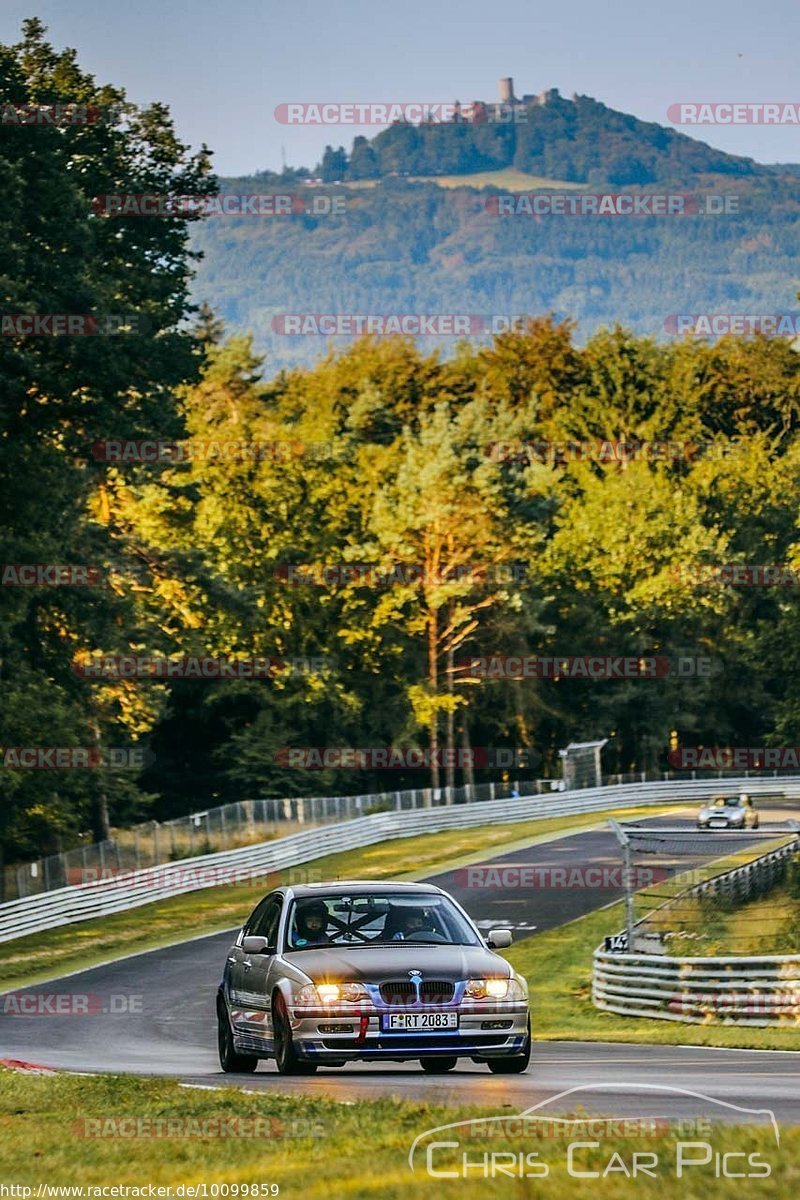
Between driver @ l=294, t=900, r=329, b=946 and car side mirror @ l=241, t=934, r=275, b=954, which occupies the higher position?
driver @ l=294, t=900, r=329, b=946

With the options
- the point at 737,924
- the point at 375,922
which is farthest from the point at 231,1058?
the point at 737,924

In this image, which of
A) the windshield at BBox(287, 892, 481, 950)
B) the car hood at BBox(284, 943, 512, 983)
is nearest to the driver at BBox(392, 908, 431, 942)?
the windshield at BBox(287, 892, 481, 950)

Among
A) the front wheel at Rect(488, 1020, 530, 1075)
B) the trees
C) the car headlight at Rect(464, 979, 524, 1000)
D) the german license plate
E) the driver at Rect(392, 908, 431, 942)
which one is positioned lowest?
the front wheel at Rect(488, 1020, 530, 1075)

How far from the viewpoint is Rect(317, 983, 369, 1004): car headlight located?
14.4m

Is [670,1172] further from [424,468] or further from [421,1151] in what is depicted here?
[424,468]

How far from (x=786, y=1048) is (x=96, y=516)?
5199 cm

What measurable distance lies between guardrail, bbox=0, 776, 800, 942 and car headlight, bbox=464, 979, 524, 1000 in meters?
30.1

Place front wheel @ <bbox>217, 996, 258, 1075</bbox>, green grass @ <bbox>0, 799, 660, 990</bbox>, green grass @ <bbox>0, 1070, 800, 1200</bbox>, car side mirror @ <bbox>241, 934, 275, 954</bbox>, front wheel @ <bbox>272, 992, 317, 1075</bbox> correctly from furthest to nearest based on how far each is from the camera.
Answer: green grass @ <bbox>0, 799, 660, 990</bbox> → front wheel @ <bbox>217, 996, 258, 1075</bbox> → car side mirror @ <bbox>241, 934, 275, 954</bbox> → front wheel @ <bbox>272, 992, 317, 1075</bbox> → green grass @ <bbox>0, 1070, 800, 1200</bbox>

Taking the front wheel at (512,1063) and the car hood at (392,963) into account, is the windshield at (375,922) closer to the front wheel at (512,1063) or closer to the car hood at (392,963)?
the car hood at (392,963)

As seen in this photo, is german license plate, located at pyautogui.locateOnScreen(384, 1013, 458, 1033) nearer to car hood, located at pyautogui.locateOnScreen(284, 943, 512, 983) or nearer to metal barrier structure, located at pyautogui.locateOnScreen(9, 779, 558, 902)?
car hood, located at pyautogui.locateOnScreen(284, 943, 512, 983)

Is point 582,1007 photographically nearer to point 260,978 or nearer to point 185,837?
point 260,978

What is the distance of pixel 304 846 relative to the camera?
57688 millimetres

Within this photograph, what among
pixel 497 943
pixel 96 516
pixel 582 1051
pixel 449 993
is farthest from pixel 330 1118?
pixel 96 516

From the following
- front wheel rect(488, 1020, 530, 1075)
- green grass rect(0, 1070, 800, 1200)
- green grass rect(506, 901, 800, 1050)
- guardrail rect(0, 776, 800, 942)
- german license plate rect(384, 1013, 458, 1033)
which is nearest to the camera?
green grass rect(0, 1070, 800, 1200)
